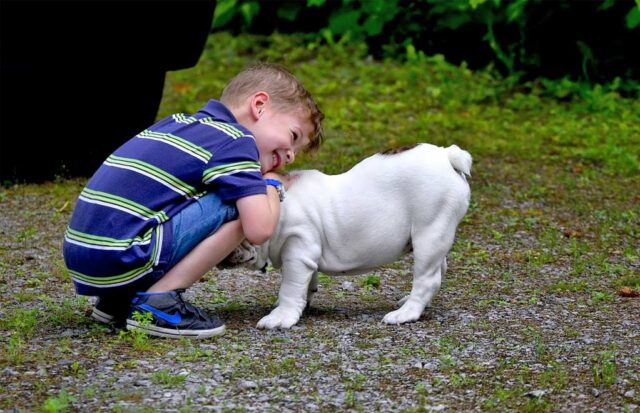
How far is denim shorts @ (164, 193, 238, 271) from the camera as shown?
12.1 feet

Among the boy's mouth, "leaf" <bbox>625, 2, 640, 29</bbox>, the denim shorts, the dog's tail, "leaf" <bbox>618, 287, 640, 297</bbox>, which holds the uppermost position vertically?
"leaf" <bbox>625, 2, 640, 29</bbox>

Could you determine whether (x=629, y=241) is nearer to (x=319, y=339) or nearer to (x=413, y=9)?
(x=319, y=339)

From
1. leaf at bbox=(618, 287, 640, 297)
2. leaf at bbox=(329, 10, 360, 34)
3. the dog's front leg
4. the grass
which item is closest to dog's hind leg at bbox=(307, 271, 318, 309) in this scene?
the grass

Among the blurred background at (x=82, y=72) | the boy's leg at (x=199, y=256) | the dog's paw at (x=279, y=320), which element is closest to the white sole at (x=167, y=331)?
the boy's leg at (x=199, y=256)

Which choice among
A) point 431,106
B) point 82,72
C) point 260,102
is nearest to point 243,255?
point 260,102

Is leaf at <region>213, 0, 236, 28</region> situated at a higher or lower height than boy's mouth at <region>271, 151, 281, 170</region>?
lower

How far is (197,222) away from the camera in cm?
368

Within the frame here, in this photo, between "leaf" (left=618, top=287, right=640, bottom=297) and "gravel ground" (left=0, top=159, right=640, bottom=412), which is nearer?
"gravel ground" (left=0, top=159, right=640, bottom=412)

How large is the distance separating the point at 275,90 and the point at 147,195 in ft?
2.10

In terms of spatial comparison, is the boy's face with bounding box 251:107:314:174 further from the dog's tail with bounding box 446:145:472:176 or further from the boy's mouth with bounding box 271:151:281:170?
the dog's tail with bounding box 446:145:472:176

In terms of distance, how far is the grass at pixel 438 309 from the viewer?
3.19 meters

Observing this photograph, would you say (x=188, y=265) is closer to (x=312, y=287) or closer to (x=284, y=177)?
(x=284, y=177)

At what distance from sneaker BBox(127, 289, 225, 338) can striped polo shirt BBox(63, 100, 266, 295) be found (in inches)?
4.0

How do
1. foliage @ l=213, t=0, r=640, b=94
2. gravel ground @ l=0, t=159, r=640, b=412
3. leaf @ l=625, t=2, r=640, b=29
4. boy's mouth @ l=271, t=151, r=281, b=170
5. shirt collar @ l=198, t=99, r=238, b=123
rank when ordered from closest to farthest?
gravel ground @ l=0, t=159, r=640, b=412, shirt collar @ l=198, t=99, r=238, b=123, boy's mouth @ l=271, t=151, r=281, b=170, leaf @ l=625, t=2, r=640, b=29, foliage @ l=213, t=0, r=640, b=94
